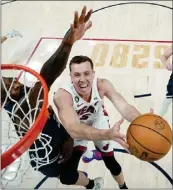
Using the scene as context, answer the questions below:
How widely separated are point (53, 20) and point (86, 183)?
264 centimetres

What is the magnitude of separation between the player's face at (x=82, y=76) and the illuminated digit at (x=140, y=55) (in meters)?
1.62

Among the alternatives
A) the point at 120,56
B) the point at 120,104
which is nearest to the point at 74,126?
the point at 120,104

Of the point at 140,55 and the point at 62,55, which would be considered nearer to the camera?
the point at 62,55

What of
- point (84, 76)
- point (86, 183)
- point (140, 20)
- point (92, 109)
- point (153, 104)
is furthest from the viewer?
point (140, 20)

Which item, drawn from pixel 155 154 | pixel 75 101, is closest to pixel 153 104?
pixel 75 101

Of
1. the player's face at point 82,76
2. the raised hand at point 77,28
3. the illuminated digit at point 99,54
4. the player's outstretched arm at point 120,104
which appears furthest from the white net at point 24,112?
the illuminated digit at point 99,54

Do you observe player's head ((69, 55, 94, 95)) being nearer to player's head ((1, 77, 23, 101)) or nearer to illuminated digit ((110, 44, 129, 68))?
player's head ((1, 77, 23, 101))

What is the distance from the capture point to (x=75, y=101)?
88.4 inches

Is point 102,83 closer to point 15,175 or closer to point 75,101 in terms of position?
point 75,101

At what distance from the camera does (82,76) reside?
84.7 inches

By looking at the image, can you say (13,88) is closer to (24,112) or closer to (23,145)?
(24,112)

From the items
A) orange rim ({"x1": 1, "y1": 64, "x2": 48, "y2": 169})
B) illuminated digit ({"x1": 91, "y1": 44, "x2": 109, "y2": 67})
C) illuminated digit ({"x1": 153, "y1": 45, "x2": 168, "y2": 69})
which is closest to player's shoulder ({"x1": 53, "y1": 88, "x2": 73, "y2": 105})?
orange rim ({"x1": 1, "y1": 64, "x2": 48, "y2": 169})

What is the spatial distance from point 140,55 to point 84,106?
1768 mm

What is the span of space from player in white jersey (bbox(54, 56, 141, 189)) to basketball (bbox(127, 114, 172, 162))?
24cm
